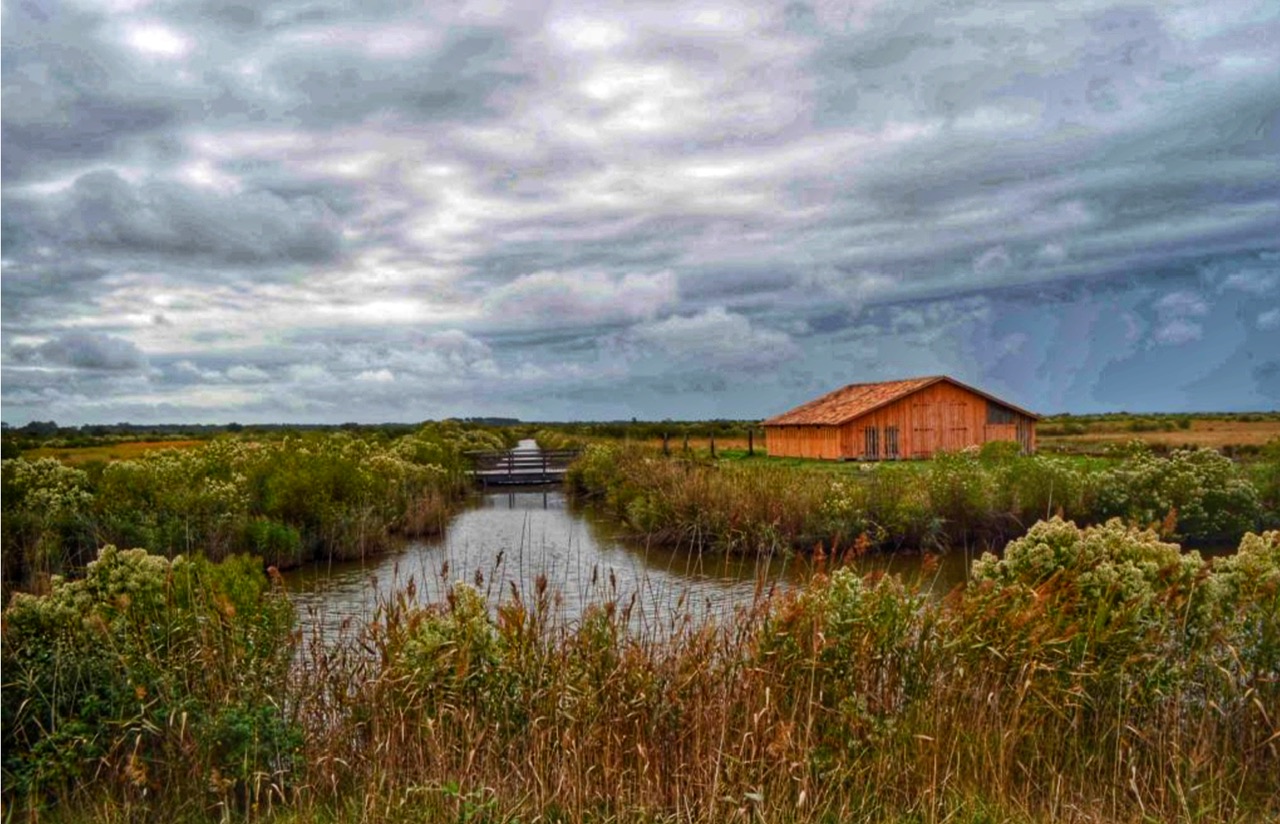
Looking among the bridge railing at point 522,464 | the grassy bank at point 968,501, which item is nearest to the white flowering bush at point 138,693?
the grassy bank at point 968,501

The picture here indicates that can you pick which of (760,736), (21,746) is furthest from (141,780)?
(760,736)

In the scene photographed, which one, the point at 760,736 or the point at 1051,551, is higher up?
the point at 1051,551

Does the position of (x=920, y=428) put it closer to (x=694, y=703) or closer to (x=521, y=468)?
(x=521, y=468)

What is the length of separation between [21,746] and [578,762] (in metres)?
2.92

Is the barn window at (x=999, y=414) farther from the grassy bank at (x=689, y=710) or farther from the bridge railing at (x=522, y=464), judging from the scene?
the grassy bank at (x=689, y=710)

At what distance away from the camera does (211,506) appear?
19406mm

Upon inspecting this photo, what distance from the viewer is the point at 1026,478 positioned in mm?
21141

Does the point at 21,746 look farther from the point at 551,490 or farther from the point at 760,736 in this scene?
the point at 551,490

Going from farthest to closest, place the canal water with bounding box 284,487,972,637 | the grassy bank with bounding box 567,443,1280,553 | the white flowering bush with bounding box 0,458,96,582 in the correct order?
the grassy bank with bounding box 567,443,1280,553
the white flowering bush with bounding box 0,458,96,582
the canal water with bounding box 284,487,972,637

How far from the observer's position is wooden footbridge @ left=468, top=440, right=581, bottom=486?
42750 mm

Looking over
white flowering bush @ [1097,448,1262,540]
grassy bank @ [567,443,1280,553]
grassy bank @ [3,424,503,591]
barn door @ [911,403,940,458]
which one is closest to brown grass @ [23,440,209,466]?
grassy bank @ [3,424,503,591]

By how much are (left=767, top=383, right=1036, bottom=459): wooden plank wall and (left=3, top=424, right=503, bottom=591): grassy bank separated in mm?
19789

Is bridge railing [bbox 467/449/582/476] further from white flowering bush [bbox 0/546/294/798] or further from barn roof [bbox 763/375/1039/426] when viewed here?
white flowering bush [bbox 0/546/294/798]

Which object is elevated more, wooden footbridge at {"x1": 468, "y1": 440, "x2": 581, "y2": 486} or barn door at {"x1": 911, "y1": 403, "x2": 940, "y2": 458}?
barn door at {"x1": 911, "y1": 403, "x2": 940, "y2": 458}
